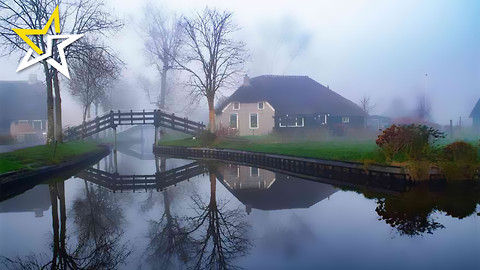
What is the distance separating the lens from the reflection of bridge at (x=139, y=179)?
572 inches

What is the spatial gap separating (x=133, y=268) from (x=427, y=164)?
431 inches

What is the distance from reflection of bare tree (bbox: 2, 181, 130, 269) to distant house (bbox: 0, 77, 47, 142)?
3753cm

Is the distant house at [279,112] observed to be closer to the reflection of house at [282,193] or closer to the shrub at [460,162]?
the reflection of house at [282,193]

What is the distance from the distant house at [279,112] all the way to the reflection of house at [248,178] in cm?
1768

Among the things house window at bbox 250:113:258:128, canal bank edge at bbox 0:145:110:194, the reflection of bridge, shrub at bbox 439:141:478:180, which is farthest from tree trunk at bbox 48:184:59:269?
house window at bbox 250:113:258:128

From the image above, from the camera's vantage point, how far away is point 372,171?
13.3 m

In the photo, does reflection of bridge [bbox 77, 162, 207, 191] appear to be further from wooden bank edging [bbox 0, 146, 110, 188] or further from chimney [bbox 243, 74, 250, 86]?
chimney [bbox 243, 74, 250, 86]

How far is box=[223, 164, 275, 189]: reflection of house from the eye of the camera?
13.6 m

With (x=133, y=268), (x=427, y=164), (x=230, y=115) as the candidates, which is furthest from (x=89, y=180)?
(x=230, y=115)

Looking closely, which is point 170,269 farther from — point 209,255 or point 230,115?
point 230,115

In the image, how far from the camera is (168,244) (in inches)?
265

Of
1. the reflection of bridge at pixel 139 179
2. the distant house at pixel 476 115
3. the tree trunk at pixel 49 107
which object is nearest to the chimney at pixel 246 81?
the reflection of bridge at pixel 139 179

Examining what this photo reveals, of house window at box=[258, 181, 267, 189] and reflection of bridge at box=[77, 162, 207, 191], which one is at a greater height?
house window at box=[258, 181, 267, 189]

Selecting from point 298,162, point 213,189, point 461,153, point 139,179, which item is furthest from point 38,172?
point 461,153
